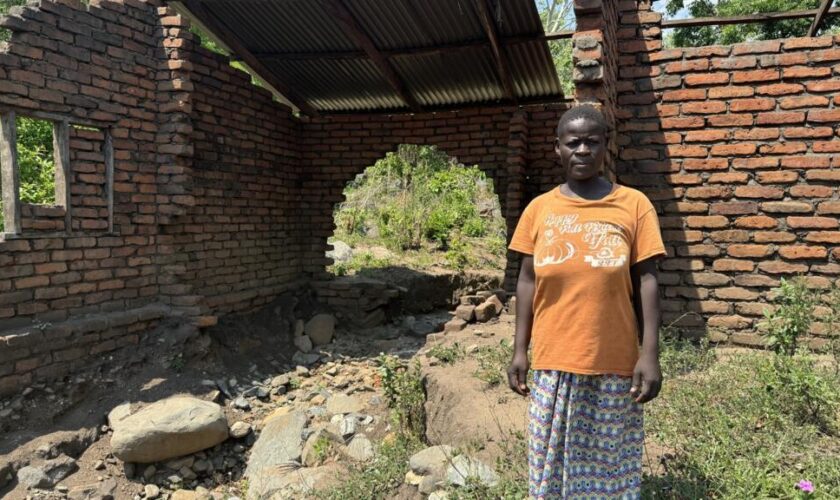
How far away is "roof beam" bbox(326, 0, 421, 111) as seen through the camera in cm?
613

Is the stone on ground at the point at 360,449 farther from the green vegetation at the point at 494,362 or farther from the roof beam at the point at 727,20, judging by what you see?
the roof beam at the point at 727,20

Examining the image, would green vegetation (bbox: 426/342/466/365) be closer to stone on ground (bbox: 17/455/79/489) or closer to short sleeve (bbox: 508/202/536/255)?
short sleeve (bbox: 508/202/536/255)

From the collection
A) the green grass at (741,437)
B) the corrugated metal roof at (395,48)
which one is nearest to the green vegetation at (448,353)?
the green grass at (741,437)

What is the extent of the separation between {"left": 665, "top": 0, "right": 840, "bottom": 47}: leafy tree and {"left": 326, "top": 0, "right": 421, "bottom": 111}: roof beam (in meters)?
8.29

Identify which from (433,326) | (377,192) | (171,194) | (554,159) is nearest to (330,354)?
(433,326)

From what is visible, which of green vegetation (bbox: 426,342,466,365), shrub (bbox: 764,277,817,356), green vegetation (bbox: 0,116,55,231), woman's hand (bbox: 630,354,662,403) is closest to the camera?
woman's hand (bbox: 630,354,662,403)

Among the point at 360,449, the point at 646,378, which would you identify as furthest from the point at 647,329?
the point at 360,449

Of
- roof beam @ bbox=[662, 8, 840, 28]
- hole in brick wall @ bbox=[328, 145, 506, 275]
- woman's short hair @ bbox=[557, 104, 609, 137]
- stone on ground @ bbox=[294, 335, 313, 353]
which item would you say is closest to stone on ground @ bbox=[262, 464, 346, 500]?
woman's short hair @ bbox=[557, 104, 609, 137]

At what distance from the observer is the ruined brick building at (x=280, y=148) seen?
409 centimetres

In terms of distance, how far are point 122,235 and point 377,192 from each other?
899 centimetres

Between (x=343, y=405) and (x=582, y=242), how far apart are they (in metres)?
3.69

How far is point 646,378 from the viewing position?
1.91 metres

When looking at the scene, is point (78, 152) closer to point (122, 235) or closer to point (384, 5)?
point (122, 235)

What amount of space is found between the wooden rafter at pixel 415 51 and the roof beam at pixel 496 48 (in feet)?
0.55
